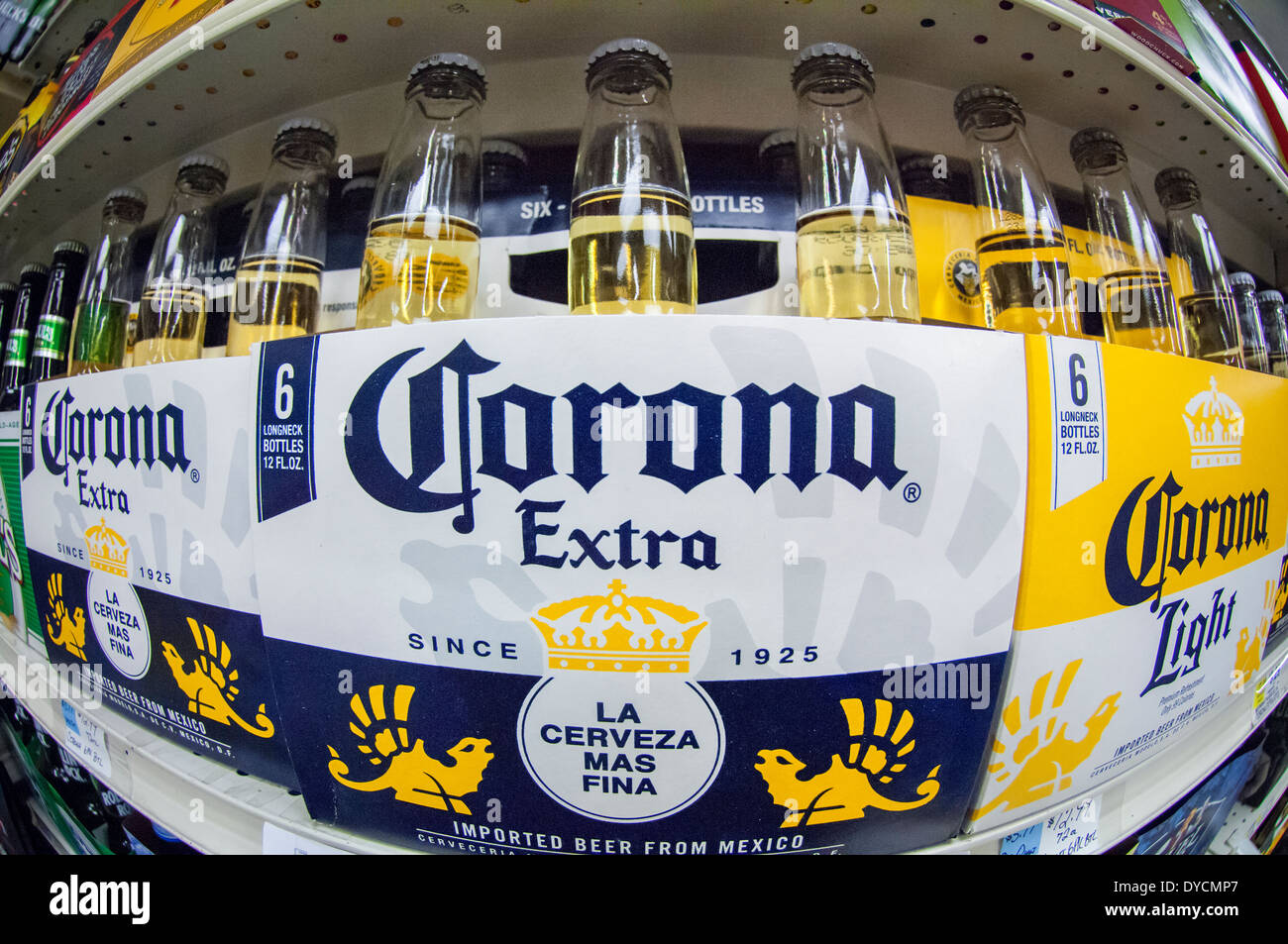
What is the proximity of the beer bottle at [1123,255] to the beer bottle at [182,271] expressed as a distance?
1.25 meters

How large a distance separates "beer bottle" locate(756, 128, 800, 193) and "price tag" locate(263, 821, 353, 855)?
947 millimetres

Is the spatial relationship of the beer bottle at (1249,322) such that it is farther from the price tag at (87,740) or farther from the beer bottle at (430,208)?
the price tag at (87,740)

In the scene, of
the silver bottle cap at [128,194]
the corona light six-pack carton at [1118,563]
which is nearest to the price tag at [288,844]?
the corona light six-pack carton at [1118,563]

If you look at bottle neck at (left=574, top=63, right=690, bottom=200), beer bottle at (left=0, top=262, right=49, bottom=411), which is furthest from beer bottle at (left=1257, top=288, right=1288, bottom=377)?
beer bottle at (left=0, top=262, right=49, bottom=411)

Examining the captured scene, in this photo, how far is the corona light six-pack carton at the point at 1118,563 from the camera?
53 cm

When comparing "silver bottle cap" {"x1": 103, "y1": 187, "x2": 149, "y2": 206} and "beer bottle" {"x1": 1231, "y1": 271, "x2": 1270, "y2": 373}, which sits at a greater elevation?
"silver bottle cap" {"x1": 103, "y1": 187, "x2": 149, "y2": 206}

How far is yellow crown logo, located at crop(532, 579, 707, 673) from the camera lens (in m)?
0.49

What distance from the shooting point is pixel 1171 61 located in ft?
2.39

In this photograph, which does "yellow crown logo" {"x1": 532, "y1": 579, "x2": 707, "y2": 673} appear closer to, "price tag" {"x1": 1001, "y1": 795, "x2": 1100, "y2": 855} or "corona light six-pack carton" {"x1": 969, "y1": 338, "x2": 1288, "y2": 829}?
"corona light six-pack carton" {"x1": 969, "y1": 338, "x2": 1288, "y2": 829}

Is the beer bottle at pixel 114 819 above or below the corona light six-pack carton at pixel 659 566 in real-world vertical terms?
below

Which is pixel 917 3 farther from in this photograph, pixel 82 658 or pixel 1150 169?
pixel 82 658
